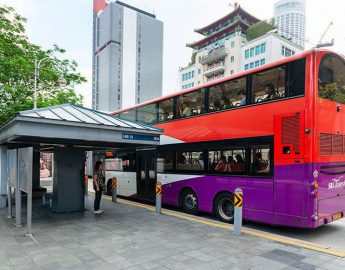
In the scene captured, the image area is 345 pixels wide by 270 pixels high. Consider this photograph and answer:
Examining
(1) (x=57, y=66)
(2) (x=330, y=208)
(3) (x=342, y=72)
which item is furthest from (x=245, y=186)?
(1) (x=57, y=66)

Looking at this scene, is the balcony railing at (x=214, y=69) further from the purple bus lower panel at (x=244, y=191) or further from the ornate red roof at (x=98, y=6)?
the ornate red roof at (x=98, y=6)

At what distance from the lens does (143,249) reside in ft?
19.5

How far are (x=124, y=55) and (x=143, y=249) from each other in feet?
358

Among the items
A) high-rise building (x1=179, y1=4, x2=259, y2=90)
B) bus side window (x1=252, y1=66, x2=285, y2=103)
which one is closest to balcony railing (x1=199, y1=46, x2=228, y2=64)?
high-rise building (x1=179, y1=4, x2=259, y2=90)

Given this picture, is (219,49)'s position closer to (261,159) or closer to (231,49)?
(231,49)

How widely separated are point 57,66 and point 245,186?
14.9m

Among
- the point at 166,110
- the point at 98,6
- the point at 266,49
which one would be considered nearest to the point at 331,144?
the point at 166,110

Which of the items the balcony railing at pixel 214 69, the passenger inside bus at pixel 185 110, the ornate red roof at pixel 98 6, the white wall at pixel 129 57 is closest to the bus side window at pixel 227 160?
the passenger inside bus at pixel 185 110

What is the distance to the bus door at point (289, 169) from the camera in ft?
22.6

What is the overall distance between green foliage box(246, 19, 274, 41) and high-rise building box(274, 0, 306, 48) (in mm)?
1573

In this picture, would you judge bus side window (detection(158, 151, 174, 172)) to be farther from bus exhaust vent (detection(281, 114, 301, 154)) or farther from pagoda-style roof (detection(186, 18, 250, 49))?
pagoda-style roof (detection(186, 18, 250, 49))

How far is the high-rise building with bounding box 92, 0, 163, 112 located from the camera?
105438 mm

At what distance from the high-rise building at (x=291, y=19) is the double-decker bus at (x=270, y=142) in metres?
43.6

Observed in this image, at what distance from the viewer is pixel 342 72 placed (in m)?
7.81
